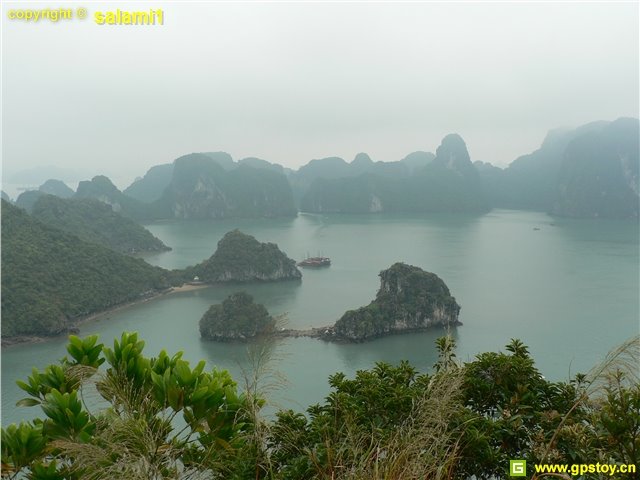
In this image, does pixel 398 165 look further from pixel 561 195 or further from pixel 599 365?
pixel 599 365

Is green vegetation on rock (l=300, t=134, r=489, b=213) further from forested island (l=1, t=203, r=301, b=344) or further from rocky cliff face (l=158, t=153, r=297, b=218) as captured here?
forested island (l=1, t=203, r=301, b=344)

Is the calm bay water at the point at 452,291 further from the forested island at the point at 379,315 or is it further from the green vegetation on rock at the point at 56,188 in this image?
the green vegetation on rock at the point at 56,188

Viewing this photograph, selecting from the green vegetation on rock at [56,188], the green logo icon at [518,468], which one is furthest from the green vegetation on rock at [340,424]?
the green vegetation on rock at [56,188]

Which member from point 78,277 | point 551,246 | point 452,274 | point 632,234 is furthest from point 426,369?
point 632,234

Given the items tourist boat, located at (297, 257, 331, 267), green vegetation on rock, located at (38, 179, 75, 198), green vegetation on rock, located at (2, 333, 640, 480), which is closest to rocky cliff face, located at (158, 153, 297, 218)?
green vegetation on rock, located at (38, 179, 75, 198)

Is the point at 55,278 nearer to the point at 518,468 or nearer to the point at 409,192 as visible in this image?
the point at 518,468

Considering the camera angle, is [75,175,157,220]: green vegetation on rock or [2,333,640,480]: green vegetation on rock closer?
[2,333,640,480]: green vegetation on rock

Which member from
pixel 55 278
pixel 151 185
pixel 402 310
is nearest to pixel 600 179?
pixel 402 310
